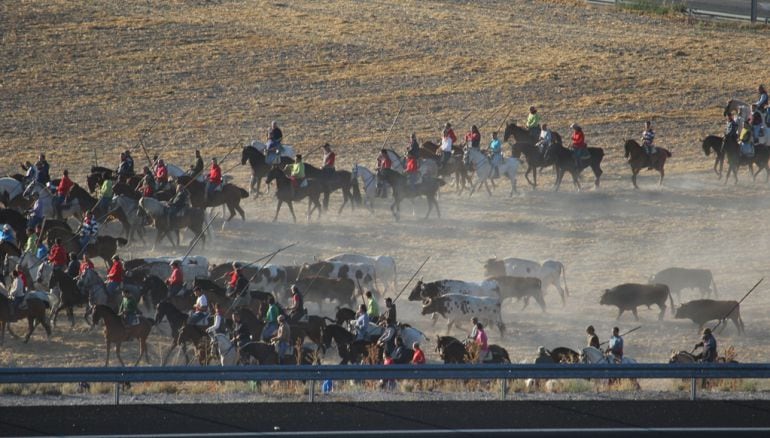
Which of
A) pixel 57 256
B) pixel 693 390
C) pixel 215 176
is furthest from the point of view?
pixel 215 176

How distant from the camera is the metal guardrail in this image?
60.1 feet

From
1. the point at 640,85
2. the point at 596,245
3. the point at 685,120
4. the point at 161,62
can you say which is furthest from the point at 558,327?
the point at 161,62

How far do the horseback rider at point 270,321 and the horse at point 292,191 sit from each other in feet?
32.8

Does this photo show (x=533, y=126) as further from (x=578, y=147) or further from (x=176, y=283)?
(x=176, y=283)

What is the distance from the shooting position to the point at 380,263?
3117 cm

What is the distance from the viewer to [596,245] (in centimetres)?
3503

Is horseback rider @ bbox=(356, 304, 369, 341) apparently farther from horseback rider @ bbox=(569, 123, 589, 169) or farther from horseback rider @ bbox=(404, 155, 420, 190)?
horseback rider @ bbox=(569, 123, 589, 169)

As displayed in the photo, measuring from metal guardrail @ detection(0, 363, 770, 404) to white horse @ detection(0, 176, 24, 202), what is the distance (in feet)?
58.9

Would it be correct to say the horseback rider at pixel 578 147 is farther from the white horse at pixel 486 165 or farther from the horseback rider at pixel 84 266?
the horseback rider at pixel 84 266

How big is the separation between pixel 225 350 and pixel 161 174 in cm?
1195

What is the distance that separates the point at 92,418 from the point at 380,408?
3.68m

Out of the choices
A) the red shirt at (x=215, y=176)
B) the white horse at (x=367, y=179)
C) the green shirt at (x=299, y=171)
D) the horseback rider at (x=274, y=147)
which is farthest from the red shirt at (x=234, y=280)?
the horseback rider at (x=274, y=147)

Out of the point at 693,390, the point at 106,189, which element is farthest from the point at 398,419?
the point at 106,189

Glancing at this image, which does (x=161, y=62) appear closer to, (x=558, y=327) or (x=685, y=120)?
(x=685, y=120)
